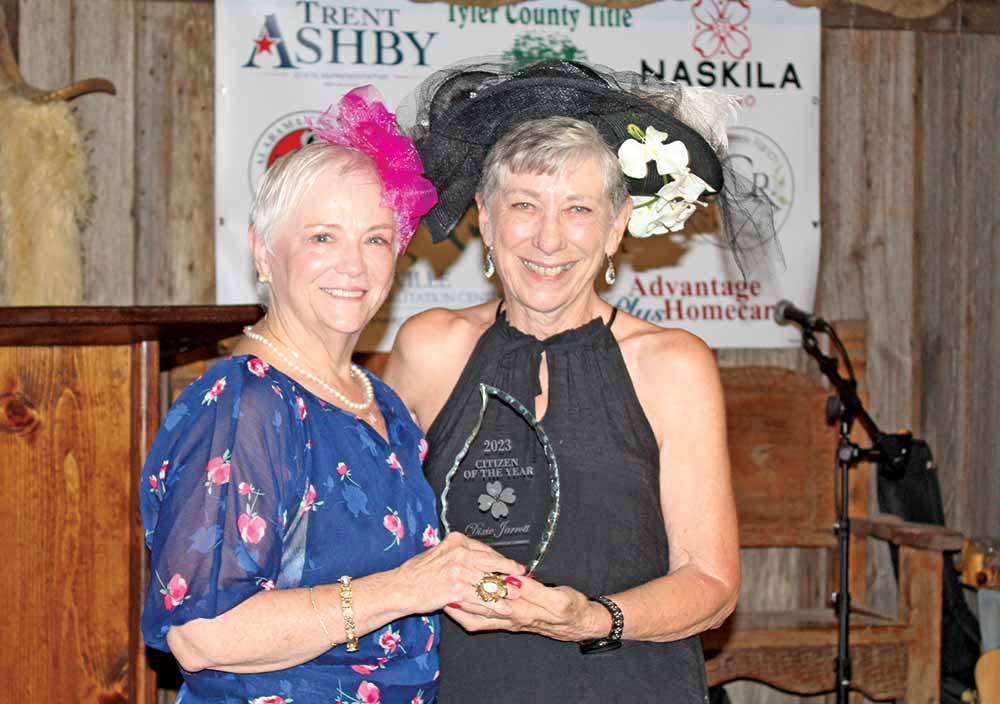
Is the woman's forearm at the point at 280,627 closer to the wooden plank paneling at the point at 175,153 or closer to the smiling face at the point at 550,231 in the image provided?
the smiling face at the point at 550,231

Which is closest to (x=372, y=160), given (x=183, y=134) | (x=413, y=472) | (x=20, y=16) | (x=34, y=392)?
(x=413, y=472)

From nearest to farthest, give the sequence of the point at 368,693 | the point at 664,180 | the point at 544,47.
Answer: the point at 368,693 → the point at 664,180 → the point at 544,47

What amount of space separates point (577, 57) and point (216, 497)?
3031 millimetres

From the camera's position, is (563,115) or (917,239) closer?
(563,115)

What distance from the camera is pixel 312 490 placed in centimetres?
169

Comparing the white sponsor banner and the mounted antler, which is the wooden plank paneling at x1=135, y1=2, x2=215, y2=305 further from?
the mounted antler

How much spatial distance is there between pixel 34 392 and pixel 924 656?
9.89 feet

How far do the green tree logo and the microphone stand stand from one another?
129 cm

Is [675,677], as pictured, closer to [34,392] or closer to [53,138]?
[34,392]

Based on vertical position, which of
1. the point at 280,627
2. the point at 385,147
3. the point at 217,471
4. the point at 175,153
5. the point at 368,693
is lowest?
the point at 368,693

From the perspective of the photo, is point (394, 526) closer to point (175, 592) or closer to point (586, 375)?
point (175, 592)

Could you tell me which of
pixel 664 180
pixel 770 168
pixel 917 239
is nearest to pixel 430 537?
pixel 664 180

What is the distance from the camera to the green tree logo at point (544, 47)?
4188 millimetres

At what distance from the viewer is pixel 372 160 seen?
1891mm
